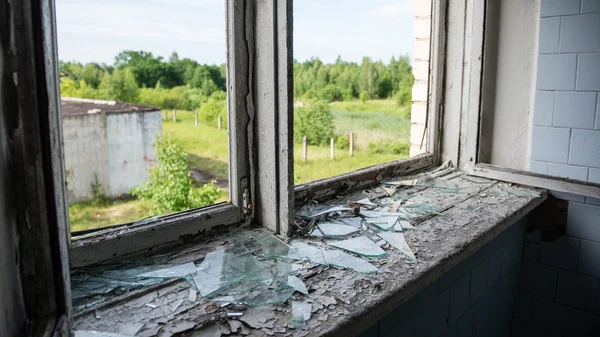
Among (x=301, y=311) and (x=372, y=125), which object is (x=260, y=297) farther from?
(x=372, y=125)

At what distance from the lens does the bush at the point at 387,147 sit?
8.85 ft

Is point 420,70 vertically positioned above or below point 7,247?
above

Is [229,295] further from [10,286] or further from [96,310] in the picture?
[10,286]

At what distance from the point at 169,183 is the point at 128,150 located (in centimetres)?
43

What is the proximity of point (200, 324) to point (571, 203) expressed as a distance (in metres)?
1.65

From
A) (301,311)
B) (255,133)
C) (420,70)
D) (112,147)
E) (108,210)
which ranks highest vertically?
(420,70)

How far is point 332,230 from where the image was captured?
134cm

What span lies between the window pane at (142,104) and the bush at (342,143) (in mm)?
840

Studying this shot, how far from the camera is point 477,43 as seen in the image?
6.30ft

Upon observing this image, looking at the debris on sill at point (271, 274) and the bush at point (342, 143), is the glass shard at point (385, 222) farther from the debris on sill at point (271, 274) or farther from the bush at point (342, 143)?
the bush at point (342, 143)

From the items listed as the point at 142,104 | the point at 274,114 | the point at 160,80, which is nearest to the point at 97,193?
the point at 142,104

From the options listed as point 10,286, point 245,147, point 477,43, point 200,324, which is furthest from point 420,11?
point 10,286

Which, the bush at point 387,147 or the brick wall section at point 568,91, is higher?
the brick wall section at point 568,91

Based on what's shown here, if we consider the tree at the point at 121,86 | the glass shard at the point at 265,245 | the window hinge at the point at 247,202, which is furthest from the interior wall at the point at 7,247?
the tree at the point at 121,86
